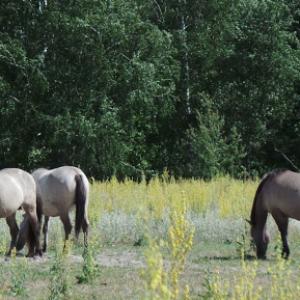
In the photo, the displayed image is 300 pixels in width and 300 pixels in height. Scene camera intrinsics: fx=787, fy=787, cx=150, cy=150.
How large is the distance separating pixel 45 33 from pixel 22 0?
132cm

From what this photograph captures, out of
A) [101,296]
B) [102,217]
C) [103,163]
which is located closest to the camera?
[101,296]

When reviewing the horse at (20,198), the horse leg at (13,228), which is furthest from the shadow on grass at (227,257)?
the horse leg at (13,228)

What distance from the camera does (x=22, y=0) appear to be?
86.0ft

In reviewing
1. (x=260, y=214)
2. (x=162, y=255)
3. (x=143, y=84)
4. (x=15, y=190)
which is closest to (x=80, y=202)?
(x=15, y=190)

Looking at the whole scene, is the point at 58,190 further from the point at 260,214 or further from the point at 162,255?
the point at 162,255

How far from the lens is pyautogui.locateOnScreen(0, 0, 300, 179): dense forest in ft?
84.2

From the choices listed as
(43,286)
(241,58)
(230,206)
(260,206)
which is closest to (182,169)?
(241,58)

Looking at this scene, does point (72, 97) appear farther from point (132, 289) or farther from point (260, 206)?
point (132, 289)

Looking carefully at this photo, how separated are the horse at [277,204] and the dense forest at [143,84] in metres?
12.7

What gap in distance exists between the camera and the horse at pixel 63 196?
11664mm

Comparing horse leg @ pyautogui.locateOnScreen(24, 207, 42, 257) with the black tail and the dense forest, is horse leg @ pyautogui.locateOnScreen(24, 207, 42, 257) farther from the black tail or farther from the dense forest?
the dense forest

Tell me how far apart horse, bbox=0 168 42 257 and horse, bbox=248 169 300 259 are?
3106 millimetres

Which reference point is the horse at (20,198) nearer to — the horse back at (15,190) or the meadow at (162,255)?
the horse back at (15,190)

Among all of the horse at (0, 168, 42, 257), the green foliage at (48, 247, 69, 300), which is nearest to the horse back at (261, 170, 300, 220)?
the horse at (0, 168, 42, 257)
